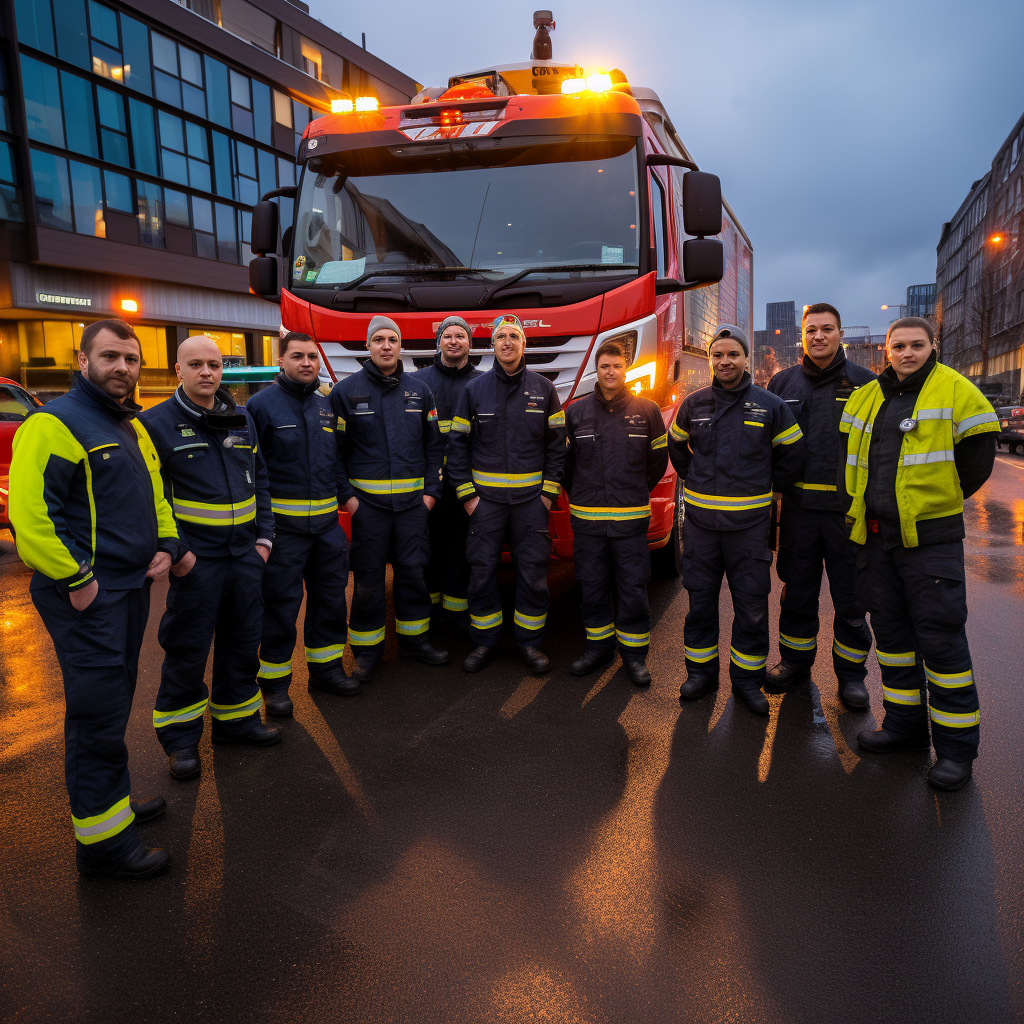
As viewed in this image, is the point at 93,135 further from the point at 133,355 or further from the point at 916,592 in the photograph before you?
the point at 916,592

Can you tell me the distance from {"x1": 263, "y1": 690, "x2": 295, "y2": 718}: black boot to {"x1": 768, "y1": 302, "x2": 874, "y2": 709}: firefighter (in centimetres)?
271

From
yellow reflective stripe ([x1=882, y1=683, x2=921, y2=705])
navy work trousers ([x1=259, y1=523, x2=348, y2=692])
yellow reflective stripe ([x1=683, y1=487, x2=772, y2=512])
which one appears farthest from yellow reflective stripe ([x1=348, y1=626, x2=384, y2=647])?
yellow reflective stripe ([x1=882, y1=683, x2=921, y2=705])

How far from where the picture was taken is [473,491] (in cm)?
465

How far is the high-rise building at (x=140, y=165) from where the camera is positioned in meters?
22.7

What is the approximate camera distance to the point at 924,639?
3.35m

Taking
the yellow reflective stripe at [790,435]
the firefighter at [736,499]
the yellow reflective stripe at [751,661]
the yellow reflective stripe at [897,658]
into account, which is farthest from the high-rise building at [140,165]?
the yellow reflective stripe at [897,658]

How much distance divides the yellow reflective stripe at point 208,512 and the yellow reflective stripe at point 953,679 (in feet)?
10.6

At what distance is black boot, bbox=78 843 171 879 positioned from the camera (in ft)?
8.77

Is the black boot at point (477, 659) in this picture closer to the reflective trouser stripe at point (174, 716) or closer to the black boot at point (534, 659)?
the black boot at point (534, 659)

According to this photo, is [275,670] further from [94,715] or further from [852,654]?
[852,654]

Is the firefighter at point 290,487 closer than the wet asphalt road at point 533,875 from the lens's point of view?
No

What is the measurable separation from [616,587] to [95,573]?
2891mm

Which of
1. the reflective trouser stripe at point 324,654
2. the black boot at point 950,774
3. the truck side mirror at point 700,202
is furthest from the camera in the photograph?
the truck side mirror at point 700,202

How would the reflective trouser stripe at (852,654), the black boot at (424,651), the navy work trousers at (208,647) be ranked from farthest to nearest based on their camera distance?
the black boot at (424,651) < the reflective trouser stripe at (852,654) < the navy work trousers at (208,647)
